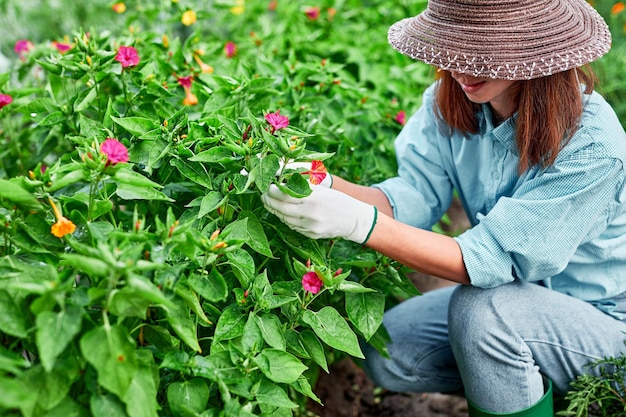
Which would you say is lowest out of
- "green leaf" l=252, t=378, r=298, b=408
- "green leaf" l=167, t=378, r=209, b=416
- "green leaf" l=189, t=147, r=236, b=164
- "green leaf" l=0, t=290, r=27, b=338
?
"green leaf" l=252, t=378, r=298, b=408

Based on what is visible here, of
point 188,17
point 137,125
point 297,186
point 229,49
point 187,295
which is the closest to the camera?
point 187,295

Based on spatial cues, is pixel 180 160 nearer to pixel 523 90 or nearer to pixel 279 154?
pixel 279 154

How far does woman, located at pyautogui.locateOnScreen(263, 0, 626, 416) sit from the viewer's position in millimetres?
1564

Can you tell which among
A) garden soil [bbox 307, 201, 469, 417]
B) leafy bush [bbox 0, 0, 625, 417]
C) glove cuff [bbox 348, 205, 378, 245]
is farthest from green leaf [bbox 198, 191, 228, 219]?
garden soil [bbox 307, 201, 469, 417]

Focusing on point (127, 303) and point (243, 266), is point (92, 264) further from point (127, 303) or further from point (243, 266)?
point (243, 266)

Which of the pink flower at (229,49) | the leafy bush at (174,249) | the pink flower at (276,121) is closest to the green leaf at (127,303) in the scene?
the leafy bush at (174,249)

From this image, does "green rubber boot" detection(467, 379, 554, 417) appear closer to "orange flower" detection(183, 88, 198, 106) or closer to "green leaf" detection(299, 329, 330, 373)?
"green leaf" detection(299, 329, 330, 373)

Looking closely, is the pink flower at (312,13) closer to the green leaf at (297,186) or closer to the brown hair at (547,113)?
the brown hair at (547,113)

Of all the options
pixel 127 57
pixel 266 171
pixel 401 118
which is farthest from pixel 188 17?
pixel 266 171

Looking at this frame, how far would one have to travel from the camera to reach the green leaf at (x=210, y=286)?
1309mm

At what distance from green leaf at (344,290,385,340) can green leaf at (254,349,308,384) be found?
260 millimetres

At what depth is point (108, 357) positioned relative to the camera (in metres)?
1.16

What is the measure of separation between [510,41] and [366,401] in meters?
1.38

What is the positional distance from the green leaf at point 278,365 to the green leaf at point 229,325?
0.08m
